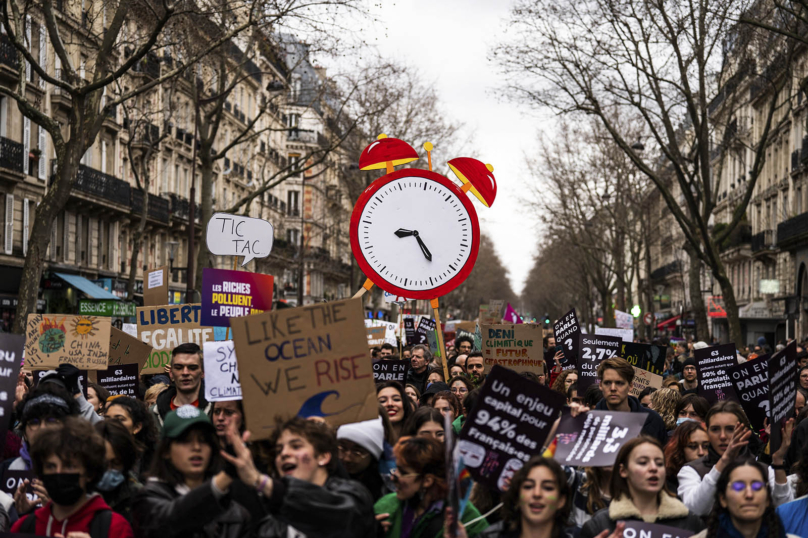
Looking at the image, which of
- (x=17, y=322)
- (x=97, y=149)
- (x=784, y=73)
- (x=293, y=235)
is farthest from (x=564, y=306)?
(x=17, y=322)

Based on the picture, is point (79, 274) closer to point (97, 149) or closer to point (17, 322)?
point (97, 149)

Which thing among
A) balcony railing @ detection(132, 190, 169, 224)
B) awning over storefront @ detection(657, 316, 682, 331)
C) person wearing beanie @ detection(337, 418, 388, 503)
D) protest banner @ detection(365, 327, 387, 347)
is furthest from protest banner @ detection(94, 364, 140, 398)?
awning over storefront @ detection(657, 316, 682, 331)

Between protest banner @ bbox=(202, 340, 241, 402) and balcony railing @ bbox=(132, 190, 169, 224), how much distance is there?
3457 centimetres

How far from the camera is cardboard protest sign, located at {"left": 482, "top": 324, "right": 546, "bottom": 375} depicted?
12141mm

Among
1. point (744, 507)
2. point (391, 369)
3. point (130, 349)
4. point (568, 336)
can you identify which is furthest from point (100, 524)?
point (568, 336)

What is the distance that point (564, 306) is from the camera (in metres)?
106

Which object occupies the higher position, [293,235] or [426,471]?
[293,235]

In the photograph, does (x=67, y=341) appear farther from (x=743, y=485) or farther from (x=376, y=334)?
(x=376, y=334)

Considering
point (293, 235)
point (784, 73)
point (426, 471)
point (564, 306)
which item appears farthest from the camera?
point (564, 306)

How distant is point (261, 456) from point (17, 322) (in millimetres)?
10743

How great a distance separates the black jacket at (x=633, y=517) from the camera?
4.97 meters

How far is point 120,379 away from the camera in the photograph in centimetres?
986

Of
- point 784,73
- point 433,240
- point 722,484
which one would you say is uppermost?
point 784,73

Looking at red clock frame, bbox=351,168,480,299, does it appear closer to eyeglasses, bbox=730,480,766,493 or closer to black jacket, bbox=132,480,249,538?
eyeglasses, bbox=730,480,766,493
